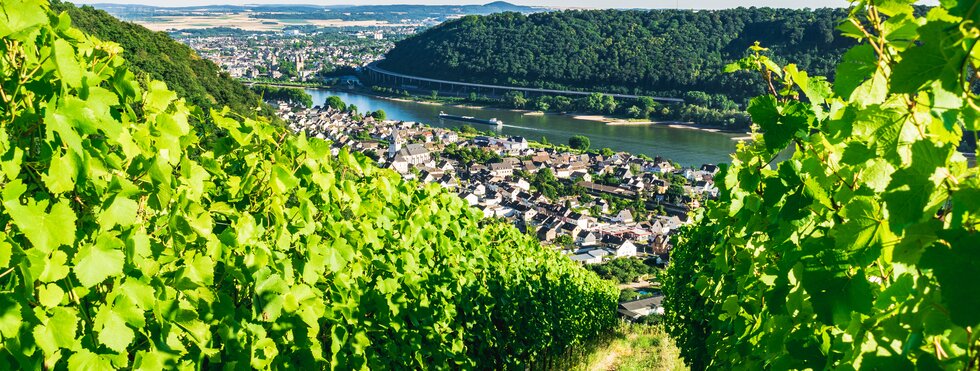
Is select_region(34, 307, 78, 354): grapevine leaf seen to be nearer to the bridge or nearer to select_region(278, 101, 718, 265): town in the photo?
select_region(278, 101, 718, 265): town

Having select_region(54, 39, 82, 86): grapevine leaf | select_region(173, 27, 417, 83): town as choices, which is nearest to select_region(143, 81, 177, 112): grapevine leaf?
select_region(54, 39, 82, 86): grapevine leaf

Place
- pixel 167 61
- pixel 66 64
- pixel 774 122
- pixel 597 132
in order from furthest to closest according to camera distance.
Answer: pixel 597 132
pixel 167 61
pixel 774 122
pixel 66 64

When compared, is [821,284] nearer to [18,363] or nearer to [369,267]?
[18,363]

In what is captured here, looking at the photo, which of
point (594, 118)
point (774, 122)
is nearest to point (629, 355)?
point (774, 122)

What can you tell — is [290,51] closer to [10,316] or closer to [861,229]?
[10,316]

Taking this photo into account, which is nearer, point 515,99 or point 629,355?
point 629,355

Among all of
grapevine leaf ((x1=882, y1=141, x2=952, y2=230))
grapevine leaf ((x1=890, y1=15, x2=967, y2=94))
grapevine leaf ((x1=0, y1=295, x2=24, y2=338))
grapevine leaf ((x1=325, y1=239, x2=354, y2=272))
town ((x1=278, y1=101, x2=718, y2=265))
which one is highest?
grapevine leaf ((x1=890, y1=15, x2=967, y2=94))
